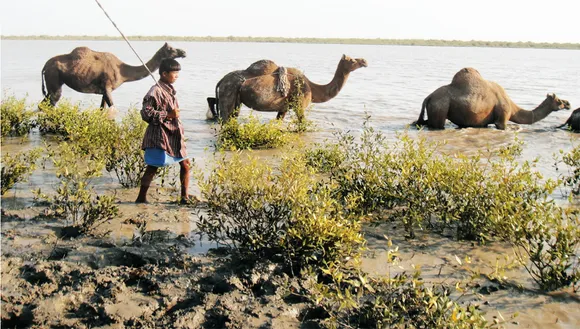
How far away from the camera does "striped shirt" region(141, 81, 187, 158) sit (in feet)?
18.8

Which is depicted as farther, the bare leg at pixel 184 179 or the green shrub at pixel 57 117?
the green shrub at pixel 57 117

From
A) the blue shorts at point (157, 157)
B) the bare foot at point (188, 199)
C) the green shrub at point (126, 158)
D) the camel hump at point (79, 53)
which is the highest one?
the camel hump at point (79, 53)

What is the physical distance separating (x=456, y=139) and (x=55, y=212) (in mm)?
8512

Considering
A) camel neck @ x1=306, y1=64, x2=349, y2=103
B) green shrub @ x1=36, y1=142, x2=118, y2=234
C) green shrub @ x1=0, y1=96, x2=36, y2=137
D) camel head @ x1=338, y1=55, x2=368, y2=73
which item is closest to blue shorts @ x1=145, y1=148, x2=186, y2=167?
green shrub @ x1=36, y1=142, x2=118, y2=234

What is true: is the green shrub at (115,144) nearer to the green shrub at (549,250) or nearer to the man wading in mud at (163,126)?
the man wading in mud at (163,126)

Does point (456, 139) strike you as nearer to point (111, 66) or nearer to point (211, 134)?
point (211, 134)

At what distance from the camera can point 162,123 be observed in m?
5.81

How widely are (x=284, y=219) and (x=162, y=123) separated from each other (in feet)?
6.38

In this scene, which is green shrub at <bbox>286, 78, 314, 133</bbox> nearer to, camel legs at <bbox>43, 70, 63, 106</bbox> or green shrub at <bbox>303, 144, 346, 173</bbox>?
green shrub at <bbox>303, 144, 346, 173</bbox>

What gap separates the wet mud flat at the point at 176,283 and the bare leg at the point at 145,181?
817 millimetres

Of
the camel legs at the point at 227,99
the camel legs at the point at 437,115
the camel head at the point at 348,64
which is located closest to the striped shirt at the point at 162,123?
the camel legs at the point at 227,99

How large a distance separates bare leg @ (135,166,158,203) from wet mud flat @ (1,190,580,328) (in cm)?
82

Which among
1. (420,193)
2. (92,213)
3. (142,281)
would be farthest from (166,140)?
(420,193)

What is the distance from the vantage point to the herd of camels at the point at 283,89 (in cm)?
1125
